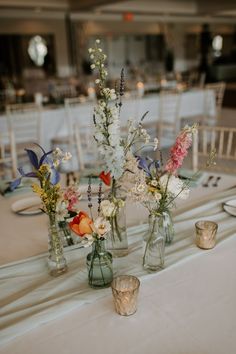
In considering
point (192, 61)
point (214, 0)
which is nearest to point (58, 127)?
point (214, 0)

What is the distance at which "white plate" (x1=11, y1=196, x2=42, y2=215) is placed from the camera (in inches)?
62.1

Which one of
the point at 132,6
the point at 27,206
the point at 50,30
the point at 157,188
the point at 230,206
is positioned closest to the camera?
the point at 157,188

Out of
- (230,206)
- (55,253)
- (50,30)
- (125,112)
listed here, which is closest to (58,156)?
(55,253)

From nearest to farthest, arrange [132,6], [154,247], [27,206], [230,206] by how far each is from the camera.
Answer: [154,247], [230,206], [27,206], [132,6]

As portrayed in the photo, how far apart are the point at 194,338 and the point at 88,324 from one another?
0.26m

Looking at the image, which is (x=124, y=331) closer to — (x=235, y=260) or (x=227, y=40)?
(x=235, y=260)

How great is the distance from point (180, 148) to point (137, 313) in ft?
1.47

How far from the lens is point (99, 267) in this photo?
104 centimetres

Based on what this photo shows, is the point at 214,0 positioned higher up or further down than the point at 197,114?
higher up

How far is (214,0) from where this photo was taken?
9.24 metres

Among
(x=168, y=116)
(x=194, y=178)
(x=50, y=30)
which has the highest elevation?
(x=50, y=30)

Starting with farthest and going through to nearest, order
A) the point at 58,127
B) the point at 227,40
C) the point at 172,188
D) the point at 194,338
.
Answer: the point at 227,40 < the point at 58,127 < the point at 172,188 < the point at 194,338

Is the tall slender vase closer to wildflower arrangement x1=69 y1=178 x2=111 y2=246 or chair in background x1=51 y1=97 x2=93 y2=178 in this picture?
wildflower arrangement x1=69 y1=178 x2=111 y2=246

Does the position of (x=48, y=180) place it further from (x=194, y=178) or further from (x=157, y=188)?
(x=194, y=178)
